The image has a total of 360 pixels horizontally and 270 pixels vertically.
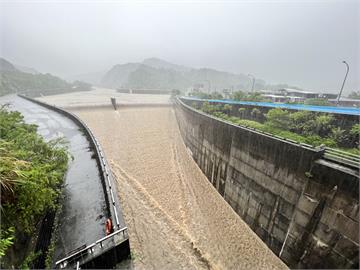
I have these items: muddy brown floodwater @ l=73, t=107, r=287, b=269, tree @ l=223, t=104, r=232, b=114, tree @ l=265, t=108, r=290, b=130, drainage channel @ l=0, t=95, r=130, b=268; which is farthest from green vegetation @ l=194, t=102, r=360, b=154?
drainage channel @ l=0, t=95, r=130, b=268

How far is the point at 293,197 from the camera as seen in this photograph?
9.15 m

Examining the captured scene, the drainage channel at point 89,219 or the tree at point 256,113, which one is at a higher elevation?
the tree at point 256,113

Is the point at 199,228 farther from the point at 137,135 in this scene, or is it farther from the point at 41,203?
the point at 137,135

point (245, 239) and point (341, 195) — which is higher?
point (341, 195)

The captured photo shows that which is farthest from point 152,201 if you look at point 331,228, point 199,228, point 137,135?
point 137,135

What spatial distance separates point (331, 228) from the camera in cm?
749

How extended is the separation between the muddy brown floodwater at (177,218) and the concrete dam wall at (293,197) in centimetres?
128

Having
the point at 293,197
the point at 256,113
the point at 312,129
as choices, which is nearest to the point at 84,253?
the point at 293,197

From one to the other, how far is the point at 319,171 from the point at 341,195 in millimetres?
1176

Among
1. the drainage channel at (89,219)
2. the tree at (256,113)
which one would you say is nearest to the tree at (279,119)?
the tree at (256,113)

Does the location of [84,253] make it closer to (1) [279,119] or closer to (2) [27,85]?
(1) [279,119]

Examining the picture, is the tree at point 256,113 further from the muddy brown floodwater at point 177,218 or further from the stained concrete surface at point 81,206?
the stained concrete surface at point 81,206

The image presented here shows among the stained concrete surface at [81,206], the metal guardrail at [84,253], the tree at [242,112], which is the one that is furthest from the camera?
the tree at [242,112]

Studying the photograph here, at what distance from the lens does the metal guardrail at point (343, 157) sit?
7.24 m
